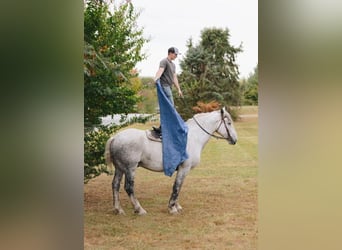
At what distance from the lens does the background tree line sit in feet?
11.0

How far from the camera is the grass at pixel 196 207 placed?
3.30m

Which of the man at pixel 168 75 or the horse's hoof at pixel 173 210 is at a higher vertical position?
the man at pixel 168 75

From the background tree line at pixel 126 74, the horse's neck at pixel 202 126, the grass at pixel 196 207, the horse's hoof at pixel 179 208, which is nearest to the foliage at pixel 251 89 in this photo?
the background tree line at pixel 126 74

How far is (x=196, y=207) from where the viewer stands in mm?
3377

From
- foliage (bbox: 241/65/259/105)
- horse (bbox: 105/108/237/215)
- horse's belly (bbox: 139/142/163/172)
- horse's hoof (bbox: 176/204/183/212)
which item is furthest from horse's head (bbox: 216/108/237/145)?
horse's hoof (bbox: 176/204/183/212)

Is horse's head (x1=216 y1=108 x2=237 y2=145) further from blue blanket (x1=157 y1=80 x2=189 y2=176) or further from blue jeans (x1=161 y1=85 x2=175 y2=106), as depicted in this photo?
blue jeans (x1=161 y1=85 x2=175 y2=106)

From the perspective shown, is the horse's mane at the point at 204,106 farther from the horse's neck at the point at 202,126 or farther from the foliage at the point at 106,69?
the foliage at the point at 106,69

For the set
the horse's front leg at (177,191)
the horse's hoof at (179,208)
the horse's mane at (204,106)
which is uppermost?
the horse's mane at (204,106)

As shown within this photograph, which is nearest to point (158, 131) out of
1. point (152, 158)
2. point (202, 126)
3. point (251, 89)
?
point (152, 158)
